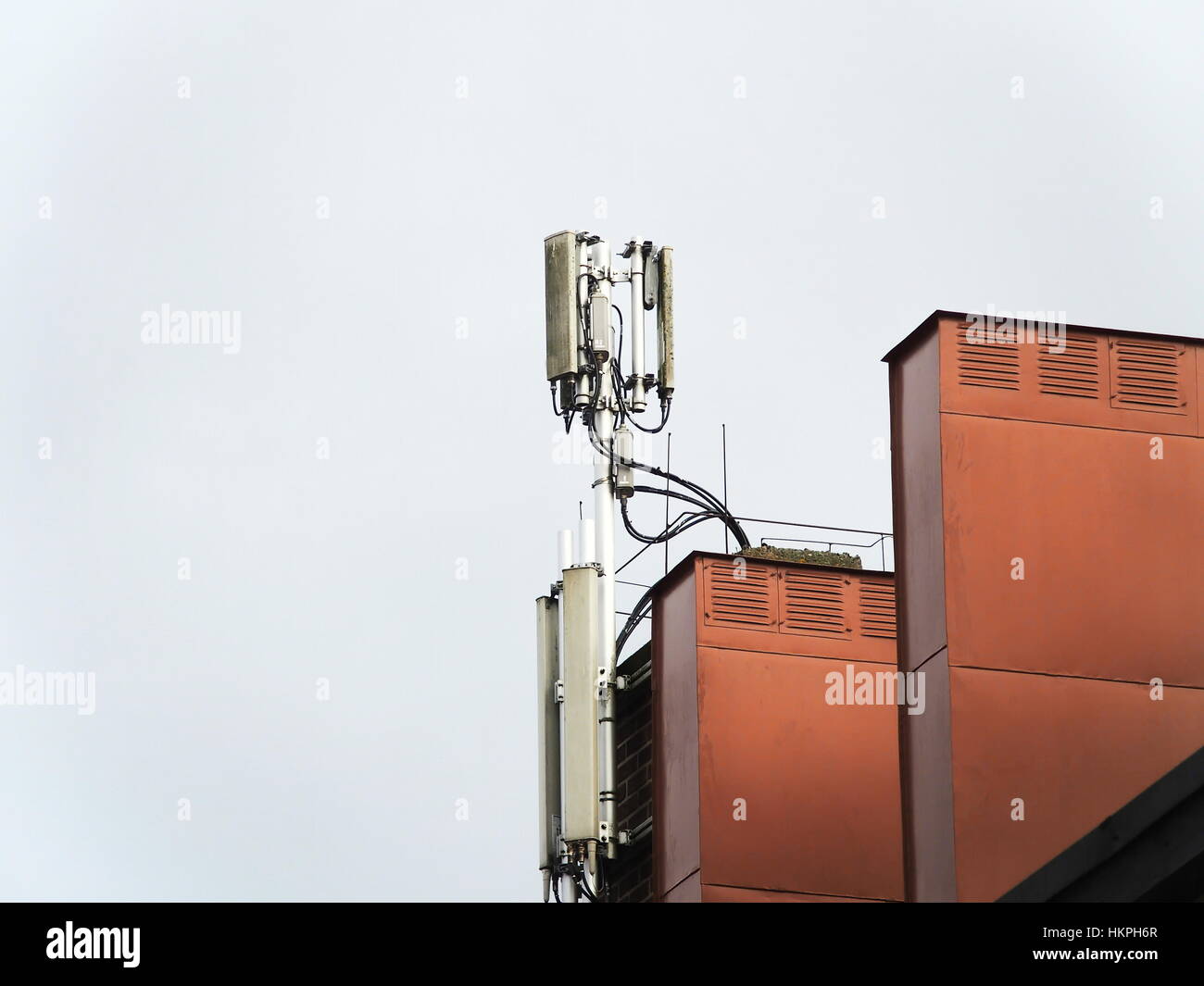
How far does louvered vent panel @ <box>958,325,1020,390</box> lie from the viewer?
20.0 meters

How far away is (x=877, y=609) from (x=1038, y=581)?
25.6 ft

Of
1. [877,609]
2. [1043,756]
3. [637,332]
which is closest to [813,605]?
[877,609]

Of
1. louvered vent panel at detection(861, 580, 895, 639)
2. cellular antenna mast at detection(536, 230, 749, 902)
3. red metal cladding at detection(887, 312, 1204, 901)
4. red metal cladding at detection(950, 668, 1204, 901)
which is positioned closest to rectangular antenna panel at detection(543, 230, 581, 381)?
cellular antenna mast at detection(536, 230, 749, 902)

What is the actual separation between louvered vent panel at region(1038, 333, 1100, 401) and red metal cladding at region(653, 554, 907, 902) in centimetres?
706

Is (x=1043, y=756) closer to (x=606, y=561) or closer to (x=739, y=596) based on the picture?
(x=739, y=596)

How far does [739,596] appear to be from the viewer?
2694 cm

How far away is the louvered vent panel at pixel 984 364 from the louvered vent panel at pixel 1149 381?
3.01ft

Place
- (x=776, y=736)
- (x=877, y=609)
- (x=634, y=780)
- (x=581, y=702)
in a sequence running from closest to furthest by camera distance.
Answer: (x=776, y=736) < (x=877, y=609) < (x=581, y=702) < (x=634, y=780)

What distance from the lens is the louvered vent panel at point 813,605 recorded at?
1069 inches

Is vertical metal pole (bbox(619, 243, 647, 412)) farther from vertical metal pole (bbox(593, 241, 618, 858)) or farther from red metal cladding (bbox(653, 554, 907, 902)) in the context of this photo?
red metal cladding (bbox(653, 554, 907, 902))

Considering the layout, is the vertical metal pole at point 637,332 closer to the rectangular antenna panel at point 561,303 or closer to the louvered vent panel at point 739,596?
the rectangular antenna panel at point 561,303

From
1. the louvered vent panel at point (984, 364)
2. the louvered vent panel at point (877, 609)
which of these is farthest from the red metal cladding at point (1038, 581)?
the louvered vent panel at point (877, 609)
